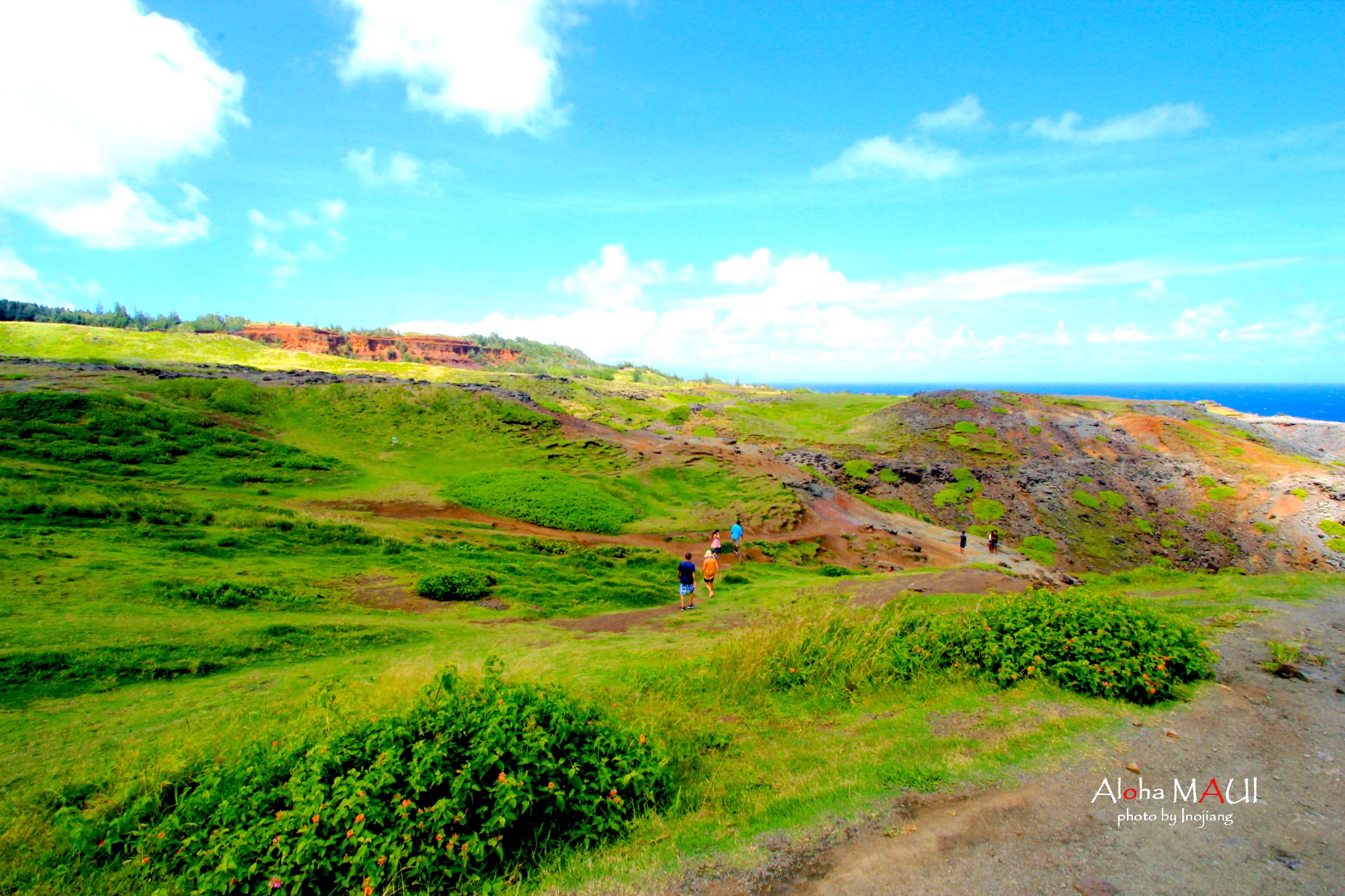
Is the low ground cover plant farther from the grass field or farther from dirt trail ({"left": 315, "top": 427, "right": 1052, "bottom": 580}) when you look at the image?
dirt trail ({"left": 315, "top": 427, "right": 1052, "bottom": 580})

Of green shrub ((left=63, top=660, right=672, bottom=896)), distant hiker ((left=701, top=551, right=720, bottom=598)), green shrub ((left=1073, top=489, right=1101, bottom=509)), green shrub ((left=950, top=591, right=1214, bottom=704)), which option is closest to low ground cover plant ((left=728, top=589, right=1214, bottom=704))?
green shrub ((left=950, top=591, right=1214, bottom=704))

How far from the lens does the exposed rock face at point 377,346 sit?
134625 millimetres

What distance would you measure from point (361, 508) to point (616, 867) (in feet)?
75.8

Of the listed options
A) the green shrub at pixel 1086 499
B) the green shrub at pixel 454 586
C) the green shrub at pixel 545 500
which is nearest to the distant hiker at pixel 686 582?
the green shrub at pixel 454 586

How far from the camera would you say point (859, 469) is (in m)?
47.9

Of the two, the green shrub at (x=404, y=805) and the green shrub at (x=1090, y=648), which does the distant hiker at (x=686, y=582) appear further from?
the green shrub at (x=404, y=805)

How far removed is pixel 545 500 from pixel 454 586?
1172 centimetres

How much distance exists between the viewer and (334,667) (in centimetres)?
1063

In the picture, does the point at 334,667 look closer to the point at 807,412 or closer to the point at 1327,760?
the point at 1327,760

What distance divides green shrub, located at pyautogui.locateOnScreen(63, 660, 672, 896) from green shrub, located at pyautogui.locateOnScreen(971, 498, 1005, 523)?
42414mm

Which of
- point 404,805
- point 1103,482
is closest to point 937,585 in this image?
point 404,805

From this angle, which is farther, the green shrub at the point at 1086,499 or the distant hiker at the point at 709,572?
the green shrub at the point at 1086,499

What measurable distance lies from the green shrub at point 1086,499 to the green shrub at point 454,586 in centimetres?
4381

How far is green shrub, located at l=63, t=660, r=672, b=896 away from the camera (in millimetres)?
4562
